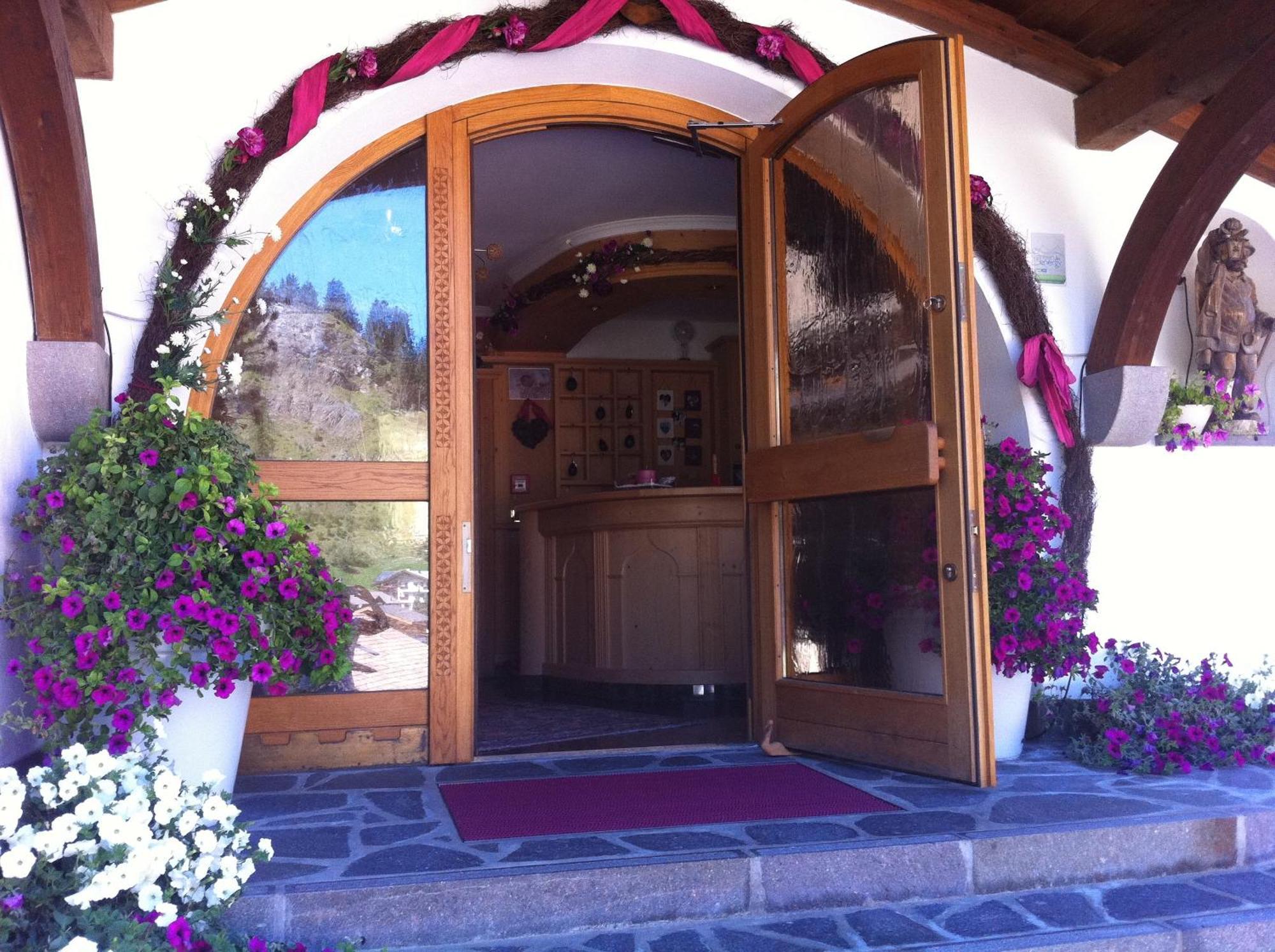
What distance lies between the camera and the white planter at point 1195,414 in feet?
15.9

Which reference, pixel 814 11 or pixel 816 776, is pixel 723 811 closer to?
pixel 816 776

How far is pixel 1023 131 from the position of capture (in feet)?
16.2

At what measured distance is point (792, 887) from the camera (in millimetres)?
2977

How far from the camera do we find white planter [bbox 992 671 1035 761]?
4.27 m

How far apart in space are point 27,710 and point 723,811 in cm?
204

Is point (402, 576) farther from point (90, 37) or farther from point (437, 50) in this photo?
point (90, 37)

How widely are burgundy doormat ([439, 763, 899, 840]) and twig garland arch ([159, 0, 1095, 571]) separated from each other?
4.96ft

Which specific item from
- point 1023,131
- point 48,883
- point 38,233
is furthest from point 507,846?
point 1023,131

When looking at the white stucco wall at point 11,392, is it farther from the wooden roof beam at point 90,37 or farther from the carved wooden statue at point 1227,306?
the carved wooden statue at point 1227,306

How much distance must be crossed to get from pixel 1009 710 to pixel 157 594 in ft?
9.62

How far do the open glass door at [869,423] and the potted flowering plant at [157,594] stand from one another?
172 cm

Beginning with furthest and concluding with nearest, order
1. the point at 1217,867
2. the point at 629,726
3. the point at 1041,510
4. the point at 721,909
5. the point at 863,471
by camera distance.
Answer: the point at 629,726 < the point at 1041,510 < the point at 863,471 < the point at 1217,867 < the point at 721,909

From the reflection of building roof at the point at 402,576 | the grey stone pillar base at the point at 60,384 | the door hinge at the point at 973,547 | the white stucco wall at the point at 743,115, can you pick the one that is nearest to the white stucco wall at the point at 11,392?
the grey stone pillar base at the point at 60,384

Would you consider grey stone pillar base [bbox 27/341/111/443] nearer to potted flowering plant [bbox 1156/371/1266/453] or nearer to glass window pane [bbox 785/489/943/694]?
glass window pane [bbox 785/489/943/694]
